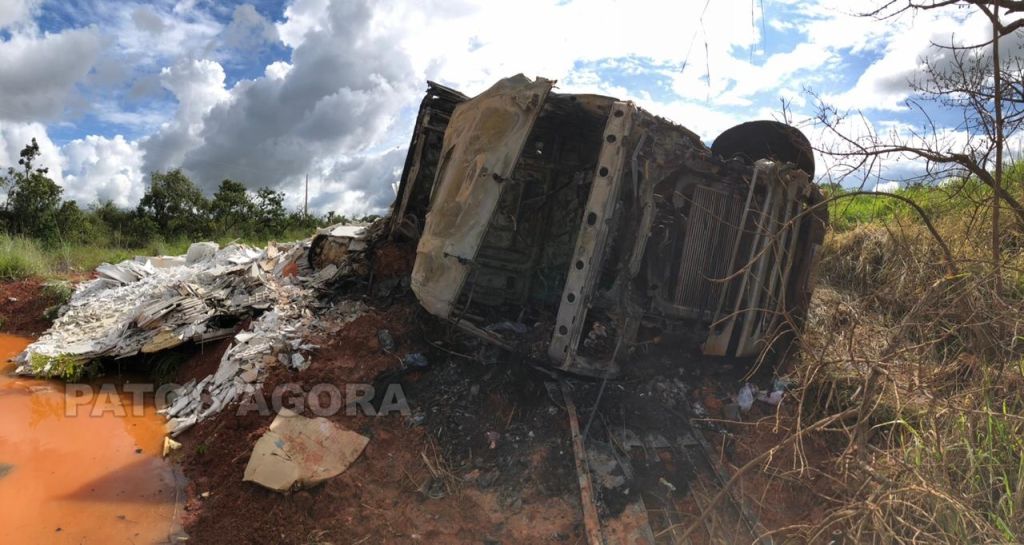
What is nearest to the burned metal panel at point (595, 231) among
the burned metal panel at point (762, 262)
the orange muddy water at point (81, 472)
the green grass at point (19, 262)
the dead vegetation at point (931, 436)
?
the burned metal panel at point (762, 262)

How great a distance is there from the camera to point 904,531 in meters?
3.01

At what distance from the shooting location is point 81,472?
4945mm

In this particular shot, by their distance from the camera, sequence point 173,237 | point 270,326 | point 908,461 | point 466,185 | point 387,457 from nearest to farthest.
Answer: point 908,461 < point 387,457 < point 466,185 < point 270,326 < point 173,237

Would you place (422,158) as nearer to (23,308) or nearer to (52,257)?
(23,308)

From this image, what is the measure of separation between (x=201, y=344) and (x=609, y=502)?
533 cm

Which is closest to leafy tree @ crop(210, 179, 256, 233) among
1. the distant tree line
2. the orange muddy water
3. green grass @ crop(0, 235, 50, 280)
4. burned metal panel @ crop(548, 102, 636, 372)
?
the distant tree line

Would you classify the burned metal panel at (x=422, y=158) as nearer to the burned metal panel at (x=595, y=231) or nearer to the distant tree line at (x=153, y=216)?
the burned metal panel at (x=595, y=231)

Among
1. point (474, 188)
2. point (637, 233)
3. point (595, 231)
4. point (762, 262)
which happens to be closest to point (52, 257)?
point (474, 188)

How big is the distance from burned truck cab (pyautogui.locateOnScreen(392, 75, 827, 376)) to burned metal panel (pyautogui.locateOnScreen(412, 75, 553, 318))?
12mm

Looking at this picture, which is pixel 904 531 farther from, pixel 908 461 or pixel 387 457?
pixel 387 457

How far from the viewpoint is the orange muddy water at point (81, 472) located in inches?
164

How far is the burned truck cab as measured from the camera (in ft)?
14.8

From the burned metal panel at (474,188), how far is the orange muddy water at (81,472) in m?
2.65

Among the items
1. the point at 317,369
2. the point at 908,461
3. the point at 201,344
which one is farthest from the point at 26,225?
the point at 908,461
